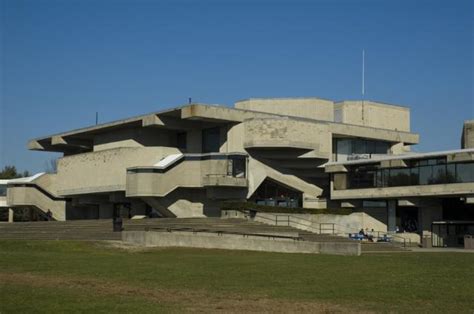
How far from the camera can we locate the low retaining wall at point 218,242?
124 ft

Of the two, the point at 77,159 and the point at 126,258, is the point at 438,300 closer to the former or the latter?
the point at 126,258

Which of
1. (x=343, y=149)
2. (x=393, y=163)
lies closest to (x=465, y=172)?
(x=393, y=163)

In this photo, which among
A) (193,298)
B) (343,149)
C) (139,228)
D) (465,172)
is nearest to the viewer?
(193,298)

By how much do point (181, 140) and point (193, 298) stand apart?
53.8 meters

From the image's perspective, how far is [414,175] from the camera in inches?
2141

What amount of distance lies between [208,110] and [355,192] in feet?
46.6

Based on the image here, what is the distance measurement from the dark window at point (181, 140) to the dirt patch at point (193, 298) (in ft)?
162

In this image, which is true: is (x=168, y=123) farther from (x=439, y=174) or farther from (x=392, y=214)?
(x=439, y=174)

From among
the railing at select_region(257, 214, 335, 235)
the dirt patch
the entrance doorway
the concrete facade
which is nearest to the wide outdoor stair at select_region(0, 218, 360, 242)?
the railing at select_region(257, 214, 335, 235)

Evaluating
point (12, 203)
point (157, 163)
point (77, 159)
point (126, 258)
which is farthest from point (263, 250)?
point (12, 203)

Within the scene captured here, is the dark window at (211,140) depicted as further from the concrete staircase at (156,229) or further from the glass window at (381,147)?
the glass window at (381,147)

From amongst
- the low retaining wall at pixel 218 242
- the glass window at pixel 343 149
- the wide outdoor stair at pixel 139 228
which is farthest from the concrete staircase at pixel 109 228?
the glass window at pixel 343 149

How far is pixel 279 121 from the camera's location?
2418 inches

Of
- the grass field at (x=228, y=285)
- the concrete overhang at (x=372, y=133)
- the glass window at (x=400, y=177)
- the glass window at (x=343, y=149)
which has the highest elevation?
the concrete overhang at (x=372, y=133)
